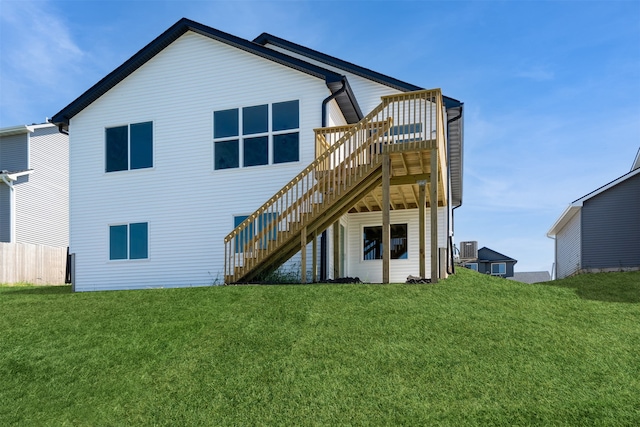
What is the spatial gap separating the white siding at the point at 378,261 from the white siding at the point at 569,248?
924 centimetres

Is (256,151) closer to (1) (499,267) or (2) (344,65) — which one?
(2) (344,65)

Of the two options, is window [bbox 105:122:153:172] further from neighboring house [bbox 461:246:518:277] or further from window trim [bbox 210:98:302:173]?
neighboring house [bbox 461:246:518:277]

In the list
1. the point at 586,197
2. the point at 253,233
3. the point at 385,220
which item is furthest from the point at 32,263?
the point at 586,197

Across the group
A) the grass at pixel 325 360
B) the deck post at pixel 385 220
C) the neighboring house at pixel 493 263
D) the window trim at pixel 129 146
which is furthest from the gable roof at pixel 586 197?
the neighboring house at pixel 493 263

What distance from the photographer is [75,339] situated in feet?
27.8

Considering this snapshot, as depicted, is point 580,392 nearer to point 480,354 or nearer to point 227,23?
point 480,354

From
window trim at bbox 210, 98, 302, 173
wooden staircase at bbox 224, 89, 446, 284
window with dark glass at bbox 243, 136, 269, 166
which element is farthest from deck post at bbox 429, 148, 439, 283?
window with dark glass at bbox 243, 136, 269, 166

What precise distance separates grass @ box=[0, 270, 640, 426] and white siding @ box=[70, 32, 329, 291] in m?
4.14

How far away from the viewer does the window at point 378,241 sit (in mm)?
15789

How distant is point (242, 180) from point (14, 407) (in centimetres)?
822

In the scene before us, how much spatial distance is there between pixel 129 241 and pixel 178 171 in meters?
2.47

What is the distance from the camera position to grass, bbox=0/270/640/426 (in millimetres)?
5980

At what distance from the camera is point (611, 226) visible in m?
20.3

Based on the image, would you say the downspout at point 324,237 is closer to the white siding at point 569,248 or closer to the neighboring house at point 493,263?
the white siding at point 569,248
